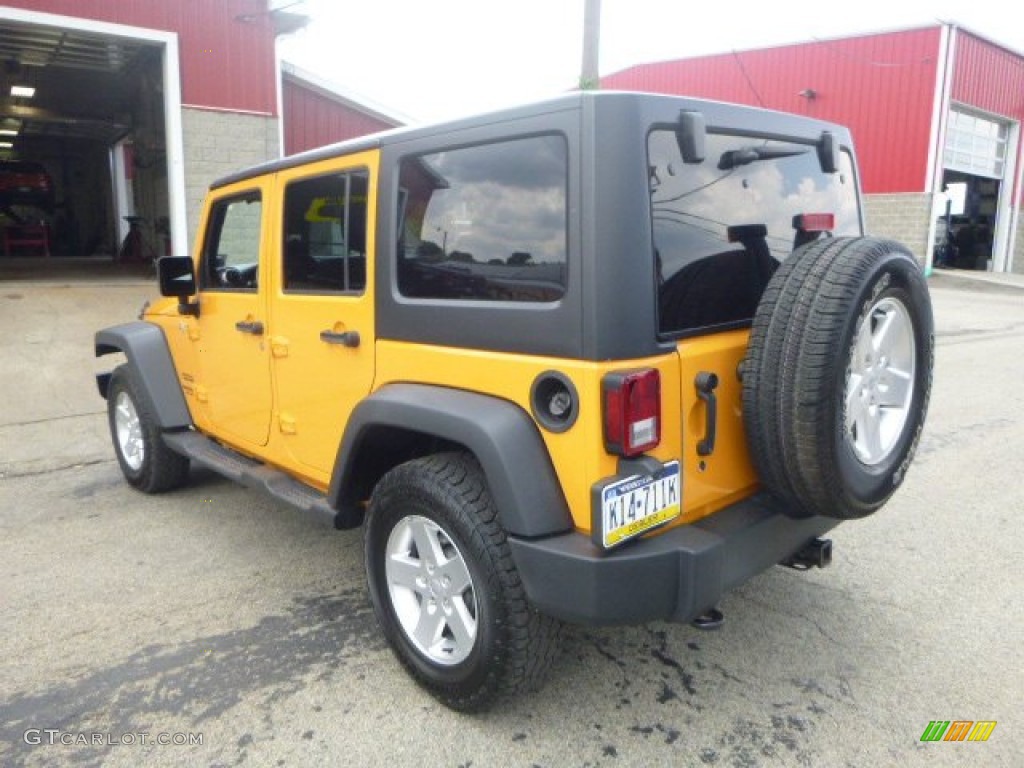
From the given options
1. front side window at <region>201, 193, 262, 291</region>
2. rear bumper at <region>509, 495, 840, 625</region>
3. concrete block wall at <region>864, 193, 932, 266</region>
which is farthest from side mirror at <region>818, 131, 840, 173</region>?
concrete block wall at <region>864, 193, 932, 266</region>

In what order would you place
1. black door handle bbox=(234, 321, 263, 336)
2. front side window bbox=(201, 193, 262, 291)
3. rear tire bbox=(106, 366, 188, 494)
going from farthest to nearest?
rear tire bbox=(106, 366, 188, 494) → front side window bbox=(201, 193, 262, 291) → black door handle bbox=(234, 321, 263, 336)

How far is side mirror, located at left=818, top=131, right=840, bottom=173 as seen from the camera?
9.49 ft

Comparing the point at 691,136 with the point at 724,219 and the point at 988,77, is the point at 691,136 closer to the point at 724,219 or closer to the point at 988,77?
the point at 724,219

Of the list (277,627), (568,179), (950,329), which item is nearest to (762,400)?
(568,179)

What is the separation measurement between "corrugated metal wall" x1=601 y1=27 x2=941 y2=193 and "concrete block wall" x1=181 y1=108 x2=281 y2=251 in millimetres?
9910

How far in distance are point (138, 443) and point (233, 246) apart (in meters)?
A: 1.51

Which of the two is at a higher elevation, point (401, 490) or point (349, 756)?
point (401, 490)

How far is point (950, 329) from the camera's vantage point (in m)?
12.9

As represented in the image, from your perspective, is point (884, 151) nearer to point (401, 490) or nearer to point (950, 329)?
point (950, 329)

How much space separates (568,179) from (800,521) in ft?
4.60

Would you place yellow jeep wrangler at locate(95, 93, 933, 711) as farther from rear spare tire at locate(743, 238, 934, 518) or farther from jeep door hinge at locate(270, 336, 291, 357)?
jeep door hinge at locate(270, 336, 291, 357)

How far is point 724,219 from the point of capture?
2.47 metres

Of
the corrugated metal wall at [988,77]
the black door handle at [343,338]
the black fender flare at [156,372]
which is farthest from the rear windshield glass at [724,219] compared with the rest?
the corrugated metal wall at [988,77]

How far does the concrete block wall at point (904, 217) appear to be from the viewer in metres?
19.3
